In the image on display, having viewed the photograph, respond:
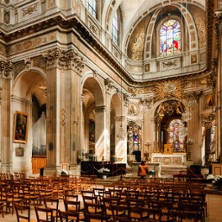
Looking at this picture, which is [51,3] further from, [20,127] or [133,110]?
[133,110]

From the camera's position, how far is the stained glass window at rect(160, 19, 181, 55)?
27328 millimetres

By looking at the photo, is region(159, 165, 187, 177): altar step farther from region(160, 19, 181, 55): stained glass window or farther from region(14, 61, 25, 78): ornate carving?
region(14, 61, 25, 78): ornate carving

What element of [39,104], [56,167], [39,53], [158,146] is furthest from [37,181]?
[158,146]

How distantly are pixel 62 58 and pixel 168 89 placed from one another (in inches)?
511

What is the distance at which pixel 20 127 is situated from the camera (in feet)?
59.7

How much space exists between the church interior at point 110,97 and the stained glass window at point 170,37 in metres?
0.10

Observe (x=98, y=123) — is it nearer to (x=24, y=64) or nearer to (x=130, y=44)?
(x=24, y=64)

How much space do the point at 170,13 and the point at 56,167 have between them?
1977cm

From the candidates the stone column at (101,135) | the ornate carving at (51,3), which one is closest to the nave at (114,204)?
the stone column at (101,135)

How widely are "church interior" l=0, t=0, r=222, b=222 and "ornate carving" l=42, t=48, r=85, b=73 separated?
6 cm

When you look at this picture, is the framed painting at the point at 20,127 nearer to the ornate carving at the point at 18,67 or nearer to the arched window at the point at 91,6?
the ornate carving at the point at 18,67

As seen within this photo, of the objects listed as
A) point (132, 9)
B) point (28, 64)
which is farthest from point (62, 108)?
point (132, 9)

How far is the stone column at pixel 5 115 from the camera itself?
1738cm

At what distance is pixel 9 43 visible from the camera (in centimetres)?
1823
